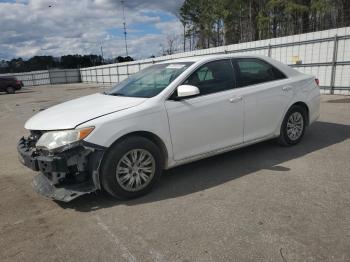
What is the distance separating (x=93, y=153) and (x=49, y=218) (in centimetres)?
87

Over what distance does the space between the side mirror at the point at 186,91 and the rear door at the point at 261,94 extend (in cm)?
94

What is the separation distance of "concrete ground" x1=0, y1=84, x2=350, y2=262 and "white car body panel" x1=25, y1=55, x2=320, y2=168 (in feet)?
1.50

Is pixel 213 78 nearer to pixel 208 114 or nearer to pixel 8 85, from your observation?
pixel 208 114

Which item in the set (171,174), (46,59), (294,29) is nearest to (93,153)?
(171,174)

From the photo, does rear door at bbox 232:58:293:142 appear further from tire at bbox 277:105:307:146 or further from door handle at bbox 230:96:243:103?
tire at bbox 277:105:307:146

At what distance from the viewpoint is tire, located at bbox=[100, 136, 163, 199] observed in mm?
3797

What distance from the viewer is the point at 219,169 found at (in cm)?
489

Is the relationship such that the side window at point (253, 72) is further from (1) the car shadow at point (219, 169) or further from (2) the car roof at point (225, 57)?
(1) the car shadow at point (219, 169)

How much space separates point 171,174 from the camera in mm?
4871

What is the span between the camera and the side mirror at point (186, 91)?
421cm

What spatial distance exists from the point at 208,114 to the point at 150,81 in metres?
1.01

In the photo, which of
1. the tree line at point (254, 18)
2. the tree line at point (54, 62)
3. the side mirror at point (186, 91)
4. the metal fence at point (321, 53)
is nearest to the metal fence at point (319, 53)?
the metal fence at point (321, 53)

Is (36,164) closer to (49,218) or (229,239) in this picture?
(49,218)

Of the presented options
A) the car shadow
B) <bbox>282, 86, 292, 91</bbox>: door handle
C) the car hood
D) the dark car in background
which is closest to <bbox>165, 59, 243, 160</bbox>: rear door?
the car shadow
